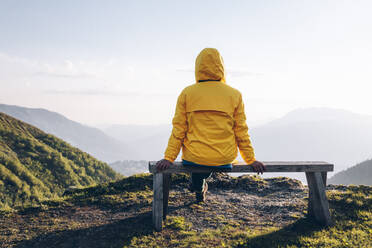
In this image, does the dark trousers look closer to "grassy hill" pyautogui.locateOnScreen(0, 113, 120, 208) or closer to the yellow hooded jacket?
the yellow hooded jacket

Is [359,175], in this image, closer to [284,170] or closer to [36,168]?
[36,168]

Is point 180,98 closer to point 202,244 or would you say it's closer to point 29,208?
point 202,244

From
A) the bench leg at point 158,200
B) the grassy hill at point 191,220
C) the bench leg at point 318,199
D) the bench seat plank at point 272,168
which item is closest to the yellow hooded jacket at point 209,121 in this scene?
the bench seat plank at point 272,168

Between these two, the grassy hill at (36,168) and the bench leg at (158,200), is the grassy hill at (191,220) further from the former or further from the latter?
the grassy hill at (36,168)

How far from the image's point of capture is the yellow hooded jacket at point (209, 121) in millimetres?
5055

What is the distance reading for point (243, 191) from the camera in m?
8.27

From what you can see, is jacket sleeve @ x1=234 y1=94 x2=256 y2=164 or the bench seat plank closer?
the bench seat plank

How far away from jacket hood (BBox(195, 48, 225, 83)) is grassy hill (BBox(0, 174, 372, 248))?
2.90 m

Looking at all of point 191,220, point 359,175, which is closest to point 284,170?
point 191,220

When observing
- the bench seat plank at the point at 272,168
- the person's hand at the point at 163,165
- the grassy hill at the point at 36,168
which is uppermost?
the person's hand at the point at 163,165

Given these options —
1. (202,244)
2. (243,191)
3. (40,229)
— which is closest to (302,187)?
(243,191)

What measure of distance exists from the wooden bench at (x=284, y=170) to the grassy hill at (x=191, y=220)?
0.22 m

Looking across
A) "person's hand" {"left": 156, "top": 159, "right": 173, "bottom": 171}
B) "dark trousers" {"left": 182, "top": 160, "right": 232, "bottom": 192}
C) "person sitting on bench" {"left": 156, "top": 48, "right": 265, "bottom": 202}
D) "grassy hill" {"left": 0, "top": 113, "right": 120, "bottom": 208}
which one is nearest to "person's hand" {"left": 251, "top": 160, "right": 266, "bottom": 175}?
"person sitting on bench" {"left": 156, "top": 48, "right": 265, "bottom": 202}

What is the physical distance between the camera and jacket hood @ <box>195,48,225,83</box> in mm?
5234
